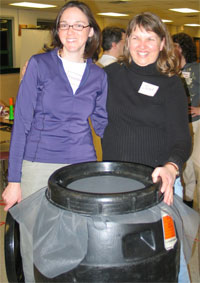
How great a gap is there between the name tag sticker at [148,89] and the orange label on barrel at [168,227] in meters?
0.57

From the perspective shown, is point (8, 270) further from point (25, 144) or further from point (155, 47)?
point (155, 47)

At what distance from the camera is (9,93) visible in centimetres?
874

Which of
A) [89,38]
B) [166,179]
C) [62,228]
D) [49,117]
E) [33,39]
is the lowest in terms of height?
[62,228]

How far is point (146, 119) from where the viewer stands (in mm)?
1539

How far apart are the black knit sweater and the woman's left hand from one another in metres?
0.24

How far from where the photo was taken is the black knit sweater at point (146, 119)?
4.96ft

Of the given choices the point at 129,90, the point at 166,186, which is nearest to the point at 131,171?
the point at 166,186

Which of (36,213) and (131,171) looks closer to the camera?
(36,213)

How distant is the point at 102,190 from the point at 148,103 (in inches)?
18.0

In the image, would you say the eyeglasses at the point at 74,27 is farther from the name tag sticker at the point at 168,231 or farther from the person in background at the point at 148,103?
the name tag sticker at the point at 168,231

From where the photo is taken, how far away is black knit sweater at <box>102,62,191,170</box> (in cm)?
151

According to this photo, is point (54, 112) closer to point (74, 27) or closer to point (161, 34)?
point (74, 27)

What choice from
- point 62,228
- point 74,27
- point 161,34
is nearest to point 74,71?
point 74,27

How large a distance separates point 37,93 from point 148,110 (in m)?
0.46
